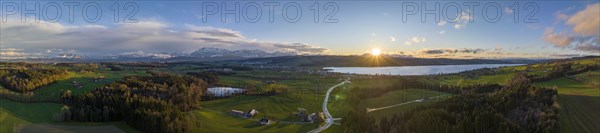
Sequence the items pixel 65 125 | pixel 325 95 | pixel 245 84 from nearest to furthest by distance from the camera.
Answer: pixel 65 125 < pixel 325 95 < pixel 245 84

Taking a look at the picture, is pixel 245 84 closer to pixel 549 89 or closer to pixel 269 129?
pixel 269 129

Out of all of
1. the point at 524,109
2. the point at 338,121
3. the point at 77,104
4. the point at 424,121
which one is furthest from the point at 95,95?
the point at 524,109

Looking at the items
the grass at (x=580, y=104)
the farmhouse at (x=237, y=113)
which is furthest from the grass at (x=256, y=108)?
the grass at (x=580, y=104)

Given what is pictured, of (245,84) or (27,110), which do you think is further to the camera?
(245,84)

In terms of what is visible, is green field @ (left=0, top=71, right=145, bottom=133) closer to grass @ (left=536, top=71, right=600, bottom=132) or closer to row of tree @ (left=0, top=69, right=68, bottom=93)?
row of tree @ (left=0, top=69, right=68, bottom=93)

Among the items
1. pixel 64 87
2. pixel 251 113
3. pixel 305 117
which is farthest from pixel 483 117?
pixel 64 87

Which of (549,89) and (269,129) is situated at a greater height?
(549,89)

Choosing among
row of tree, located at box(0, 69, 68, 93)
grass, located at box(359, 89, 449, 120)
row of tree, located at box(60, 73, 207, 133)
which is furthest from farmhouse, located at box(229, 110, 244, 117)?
row of tree, located at box(0, 69, 68, 93)

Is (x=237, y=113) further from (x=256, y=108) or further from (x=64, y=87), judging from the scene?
(x=64, y=87)
